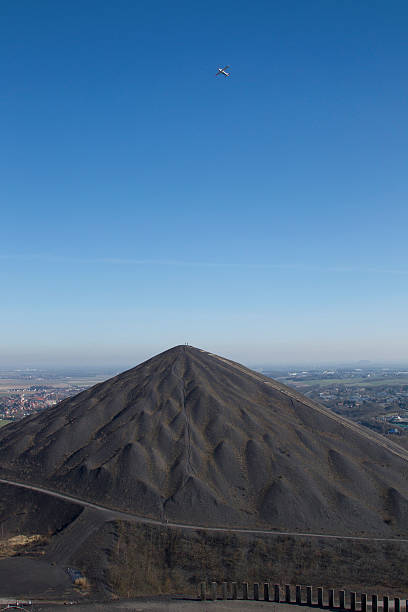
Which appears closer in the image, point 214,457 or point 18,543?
point 18,543

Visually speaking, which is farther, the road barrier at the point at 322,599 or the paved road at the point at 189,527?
the paved road at the point at 189,527

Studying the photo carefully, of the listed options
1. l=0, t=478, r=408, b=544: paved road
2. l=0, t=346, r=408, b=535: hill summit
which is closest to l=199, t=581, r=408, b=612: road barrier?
l=0, t=478, r=408, b=544: paved road

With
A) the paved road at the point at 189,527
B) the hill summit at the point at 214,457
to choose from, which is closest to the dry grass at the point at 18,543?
the paved road at the point at 189,527

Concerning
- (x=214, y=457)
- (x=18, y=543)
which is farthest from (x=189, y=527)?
(x=18, y=543)

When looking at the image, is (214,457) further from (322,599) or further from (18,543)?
(322,599)

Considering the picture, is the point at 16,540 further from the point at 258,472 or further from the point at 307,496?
the point at 307,496

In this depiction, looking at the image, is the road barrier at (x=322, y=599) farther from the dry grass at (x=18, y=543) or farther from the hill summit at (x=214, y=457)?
the dry grass at (x=18, y=543)

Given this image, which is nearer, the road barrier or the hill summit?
the road barrier

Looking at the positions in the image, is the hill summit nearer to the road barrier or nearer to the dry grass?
the dry grass
